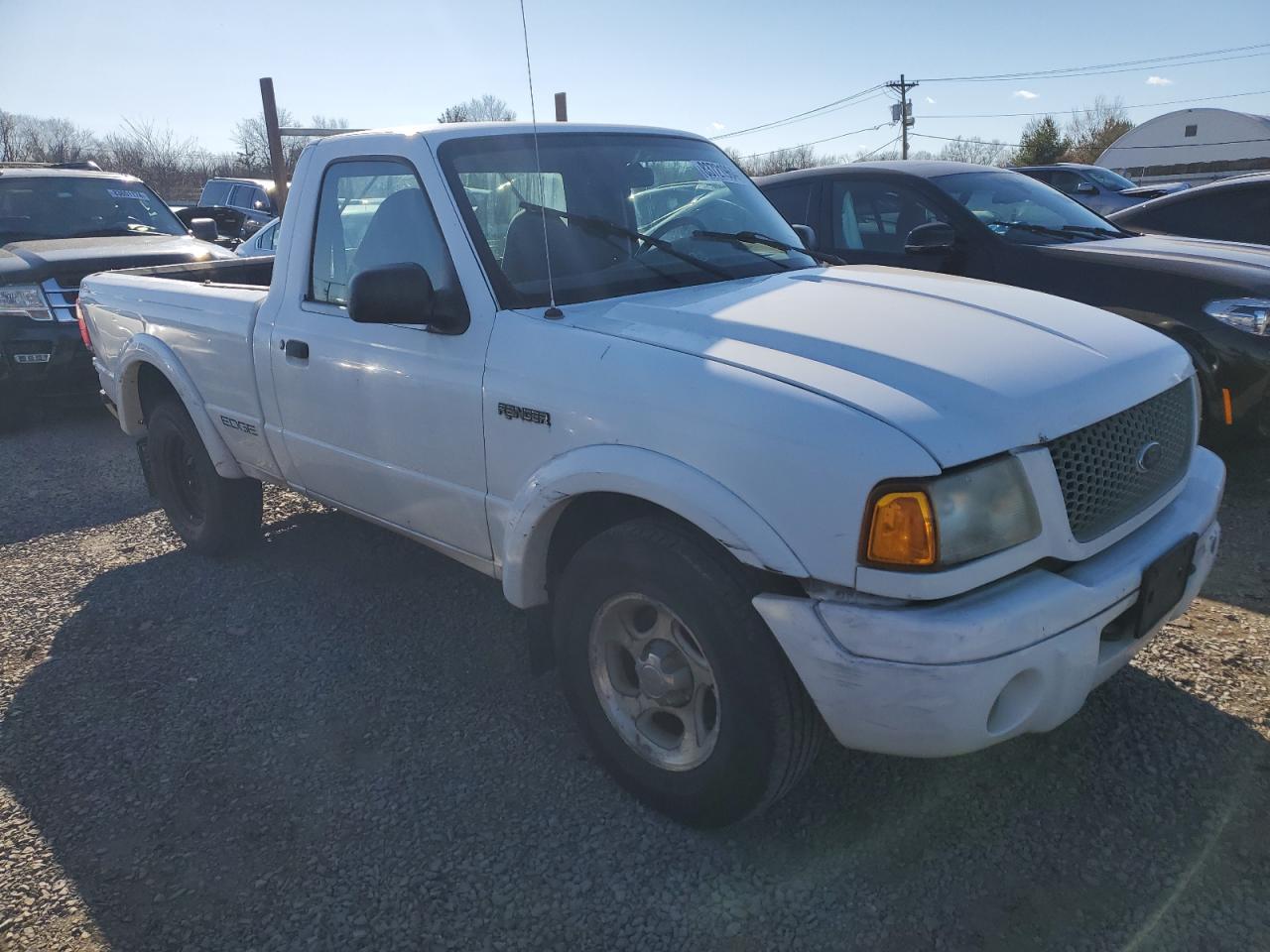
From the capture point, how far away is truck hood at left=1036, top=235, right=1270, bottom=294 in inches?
185

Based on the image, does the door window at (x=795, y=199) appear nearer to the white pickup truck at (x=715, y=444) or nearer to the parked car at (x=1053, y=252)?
the parked car at (x=1053, y=252)

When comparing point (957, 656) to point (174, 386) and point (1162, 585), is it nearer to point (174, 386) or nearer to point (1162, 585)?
point (1162, 585)

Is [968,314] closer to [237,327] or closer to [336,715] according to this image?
[336,715]

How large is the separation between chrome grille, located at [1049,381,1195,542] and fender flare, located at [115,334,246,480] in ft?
11.8

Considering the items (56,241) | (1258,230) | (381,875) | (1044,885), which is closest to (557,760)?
(381,875)

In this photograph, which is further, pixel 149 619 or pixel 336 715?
pixel 149 619

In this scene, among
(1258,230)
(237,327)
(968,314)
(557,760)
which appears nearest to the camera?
(968,314)

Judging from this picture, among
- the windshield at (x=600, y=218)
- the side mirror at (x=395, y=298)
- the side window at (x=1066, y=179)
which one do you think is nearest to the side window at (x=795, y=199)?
the windshield at (x=600, y=218)

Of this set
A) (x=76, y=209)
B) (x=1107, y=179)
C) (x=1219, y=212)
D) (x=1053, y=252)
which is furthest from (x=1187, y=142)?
(x=76, y=209)

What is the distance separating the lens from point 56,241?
26.5ft

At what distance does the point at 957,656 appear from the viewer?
198 centimetres

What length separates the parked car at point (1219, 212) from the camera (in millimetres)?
6574

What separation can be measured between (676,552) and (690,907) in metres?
0.89

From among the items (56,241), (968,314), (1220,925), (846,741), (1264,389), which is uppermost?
(56,241)
